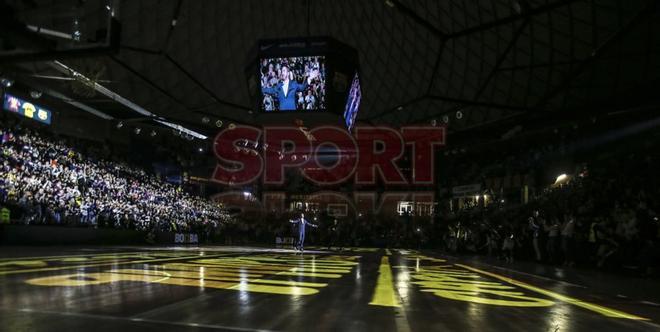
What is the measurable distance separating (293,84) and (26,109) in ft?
69.2

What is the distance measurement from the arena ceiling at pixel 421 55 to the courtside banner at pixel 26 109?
2.41 m

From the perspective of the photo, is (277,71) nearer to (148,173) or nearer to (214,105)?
(214,105)

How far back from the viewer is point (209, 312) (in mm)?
5160

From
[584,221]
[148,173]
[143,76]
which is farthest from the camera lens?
[148,173]

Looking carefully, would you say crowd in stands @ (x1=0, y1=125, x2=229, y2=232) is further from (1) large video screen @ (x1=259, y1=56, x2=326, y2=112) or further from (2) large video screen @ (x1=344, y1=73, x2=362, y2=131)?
(2) large video screen @ (x1=344, y1=73, x2=362, y2=131)

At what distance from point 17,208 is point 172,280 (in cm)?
1896

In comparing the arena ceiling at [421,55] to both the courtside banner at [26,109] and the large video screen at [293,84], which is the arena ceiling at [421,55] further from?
the courtside banner at [26,109]

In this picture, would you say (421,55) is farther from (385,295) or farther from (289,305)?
(289,305)

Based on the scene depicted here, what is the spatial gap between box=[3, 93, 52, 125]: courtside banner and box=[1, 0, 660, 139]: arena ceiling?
2.41 meters

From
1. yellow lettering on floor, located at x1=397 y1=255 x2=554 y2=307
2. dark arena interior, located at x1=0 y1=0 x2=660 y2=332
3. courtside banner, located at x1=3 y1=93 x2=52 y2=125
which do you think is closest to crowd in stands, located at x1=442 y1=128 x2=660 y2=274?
dark arena interior, located at x1=0 y1=0 x2=660 y2=332

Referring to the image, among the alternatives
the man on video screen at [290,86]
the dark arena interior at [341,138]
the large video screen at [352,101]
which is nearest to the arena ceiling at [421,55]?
the dark arena interior at [341,138]

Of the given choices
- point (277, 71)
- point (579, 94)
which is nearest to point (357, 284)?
point (277, 71)

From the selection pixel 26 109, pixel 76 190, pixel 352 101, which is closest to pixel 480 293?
pixel 352 101

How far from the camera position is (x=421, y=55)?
37375 millimetres
